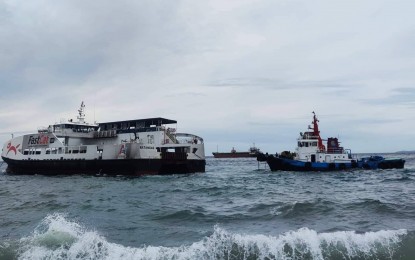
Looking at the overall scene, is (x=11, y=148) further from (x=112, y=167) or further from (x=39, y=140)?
(x=112, y=167)

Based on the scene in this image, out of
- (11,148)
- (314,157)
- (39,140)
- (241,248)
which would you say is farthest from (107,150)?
(241,248)

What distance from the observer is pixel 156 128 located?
4266 cm

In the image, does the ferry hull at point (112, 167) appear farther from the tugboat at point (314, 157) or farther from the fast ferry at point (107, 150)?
the tugboat at point (314, 157)

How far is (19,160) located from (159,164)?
65.7ft

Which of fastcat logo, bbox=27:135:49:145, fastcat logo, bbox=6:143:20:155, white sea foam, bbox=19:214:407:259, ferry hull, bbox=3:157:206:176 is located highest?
fastcat logo, bbox=27:135:49:145

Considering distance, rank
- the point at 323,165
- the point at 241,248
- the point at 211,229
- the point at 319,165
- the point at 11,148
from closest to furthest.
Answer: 1. the point at 241,248
2. the point at 211,229
3. the point at 319,165
4. the point at 323,165
5. the point at 11,148

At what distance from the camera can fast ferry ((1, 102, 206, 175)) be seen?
39.2 m

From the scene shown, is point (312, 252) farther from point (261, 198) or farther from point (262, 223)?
point (261, 198)

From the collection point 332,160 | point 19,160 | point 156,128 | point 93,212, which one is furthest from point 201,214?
point 19,160

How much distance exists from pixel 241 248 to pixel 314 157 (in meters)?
39.5

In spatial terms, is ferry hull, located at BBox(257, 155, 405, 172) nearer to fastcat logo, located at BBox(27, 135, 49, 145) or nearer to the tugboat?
the tugboat

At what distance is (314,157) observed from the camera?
154 ft

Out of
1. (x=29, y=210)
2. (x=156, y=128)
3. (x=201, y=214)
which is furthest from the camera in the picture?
(x=156, y=128)

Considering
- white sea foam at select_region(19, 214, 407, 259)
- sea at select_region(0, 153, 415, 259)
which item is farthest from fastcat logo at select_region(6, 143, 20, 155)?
white sea foam at select_region(19, 214, 407, 259)
